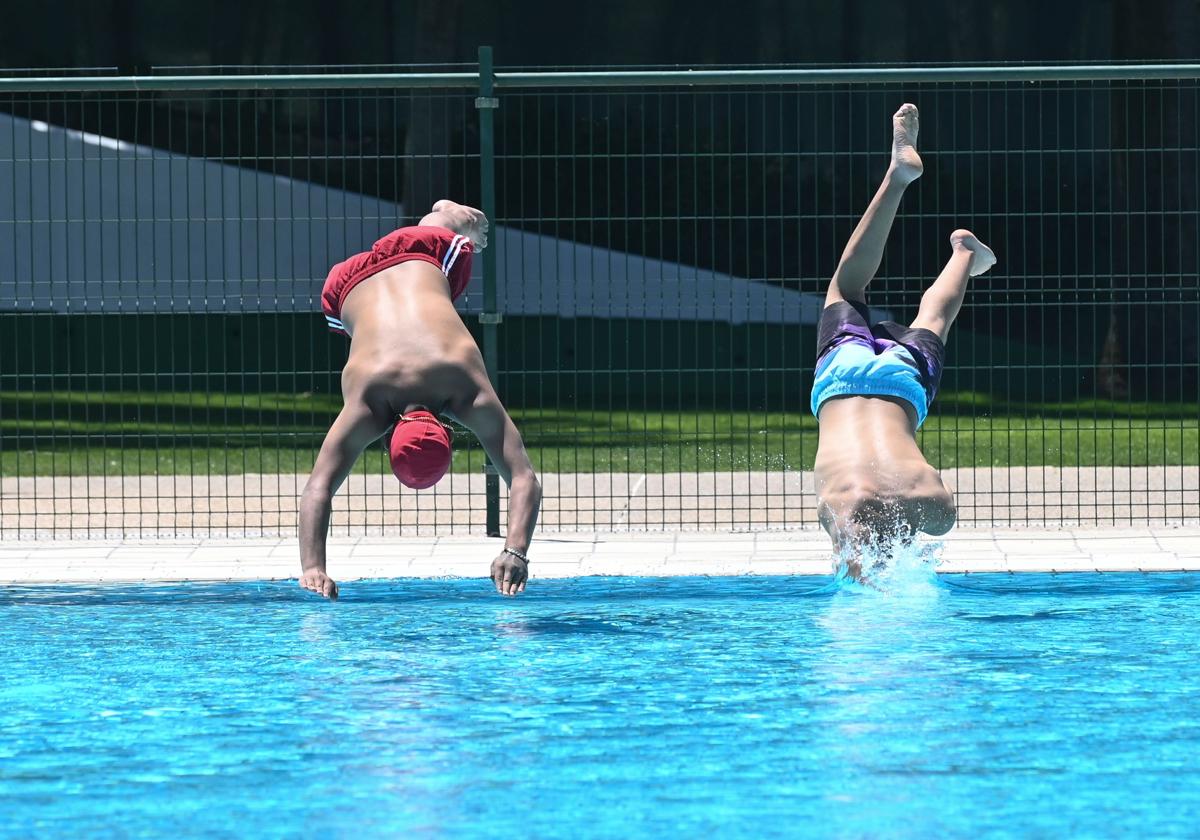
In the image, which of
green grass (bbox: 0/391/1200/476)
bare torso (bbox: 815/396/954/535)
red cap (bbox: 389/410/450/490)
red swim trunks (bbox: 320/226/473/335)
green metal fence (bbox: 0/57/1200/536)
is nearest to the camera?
red cap (bbox: 389/410/450/490)

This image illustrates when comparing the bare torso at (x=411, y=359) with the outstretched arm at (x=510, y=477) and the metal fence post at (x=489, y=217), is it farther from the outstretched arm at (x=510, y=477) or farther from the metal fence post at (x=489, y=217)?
the metal fence post at (x=489, y=217)

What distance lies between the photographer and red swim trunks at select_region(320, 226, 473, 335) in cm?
767

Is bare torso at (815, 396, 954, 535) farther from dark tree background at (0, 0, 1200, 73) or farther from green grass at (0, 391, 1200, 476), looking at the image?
dark tree background at (0, 0, 1200, 73)

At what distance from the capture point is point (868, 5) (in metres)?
21.8

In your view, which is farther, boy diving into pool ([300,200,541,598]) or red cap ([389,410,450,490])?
boy diving into pool ([300,200,541,598])

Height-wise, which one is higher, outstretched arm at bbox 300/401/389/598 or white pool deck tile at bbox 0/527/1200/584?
outstretched arm at bbox 300/401/389/598

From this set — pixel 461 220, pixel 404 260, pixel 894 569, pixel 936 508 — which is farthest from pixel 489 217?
pixel 936 508

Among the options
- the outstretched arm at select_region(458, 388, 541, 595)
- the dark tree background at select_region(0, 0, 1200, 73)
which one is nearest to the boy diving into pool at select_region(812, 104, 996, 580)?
the outstretched arm at select_region(458, 388, 541, 595)

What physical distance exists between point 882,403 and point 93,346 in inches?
646

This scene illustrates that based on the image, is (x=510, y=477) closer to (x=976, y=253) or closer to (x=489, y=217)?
(x=489, y=217)

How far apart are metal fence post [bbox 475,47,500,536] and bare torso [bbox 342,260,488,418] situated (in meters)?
1.45

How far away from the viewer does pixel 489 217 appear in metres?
8.76

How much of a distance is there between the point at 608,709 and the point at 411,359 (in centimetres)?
184

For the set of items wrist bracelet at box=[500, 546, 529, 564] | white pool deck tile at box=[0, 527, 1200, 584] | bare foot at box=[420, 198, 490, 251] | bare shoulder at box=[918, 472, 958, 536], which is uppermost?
bare foot at box=[420, 198, 490, 251]
